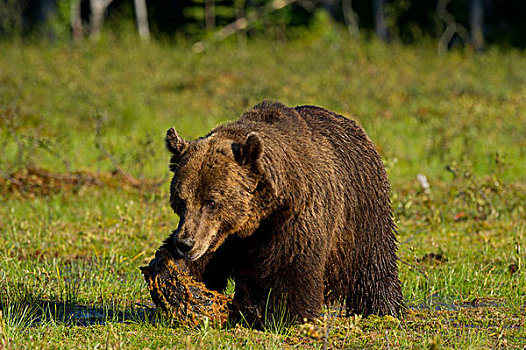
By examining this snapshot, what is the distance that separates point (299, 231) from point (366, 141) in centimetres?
140

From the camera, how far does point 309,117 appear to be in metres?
6.19

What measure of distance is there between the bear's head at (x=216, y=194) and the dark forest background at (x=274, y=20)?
17711 mm

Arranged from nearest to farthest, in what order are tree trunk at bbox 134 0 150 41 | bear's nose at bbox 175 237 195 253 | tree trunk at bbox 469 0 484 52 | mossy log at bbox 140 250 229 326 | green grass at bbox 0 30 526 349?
bear's nose at bbox 175 237 195 253, mossy log at bbox 140 250 229 326, green grass at bbox 0 30 526 349, tree trunk at bbox 469 0 484 52, tree trunk at bbox 134 0 150 41

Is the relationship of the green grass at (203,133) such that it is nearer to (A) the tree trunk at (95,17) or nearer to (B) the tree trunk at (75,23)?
(A) the tree trunk at (95,17)

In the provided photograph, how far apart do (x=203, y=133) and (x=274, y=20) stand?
12384 mm

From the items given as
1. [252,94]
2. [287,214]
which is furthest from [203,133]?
[287,214]

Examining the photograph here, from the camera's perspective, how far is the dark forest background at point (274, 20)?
2541cm

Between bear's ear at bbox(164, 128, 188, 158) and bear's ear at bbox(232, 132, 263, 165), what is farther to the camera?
bear's ear at bbox(164, 128, 188, 158)

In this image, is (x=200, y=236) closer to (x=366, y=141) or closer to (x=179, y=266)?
→ (x=179, y=266)

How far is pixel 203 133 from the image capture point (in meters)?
15.4

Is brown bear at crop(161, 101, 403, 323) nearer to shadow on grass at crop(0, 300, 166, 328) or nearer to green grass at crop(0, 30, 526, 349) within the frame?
green grass at crop(0, 30, 526, 349)

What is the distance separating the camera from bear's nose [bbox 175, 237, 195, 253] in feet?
16.2

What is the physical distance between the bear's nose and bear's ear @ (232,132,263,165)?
613 mm

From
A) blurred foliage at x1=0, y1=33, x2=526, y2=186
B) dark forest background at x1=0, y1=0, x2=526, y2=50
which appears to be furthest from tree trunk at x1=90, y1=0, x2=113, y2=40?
blurred foliage at x1=0, y1=33, x2=526, y2=186
